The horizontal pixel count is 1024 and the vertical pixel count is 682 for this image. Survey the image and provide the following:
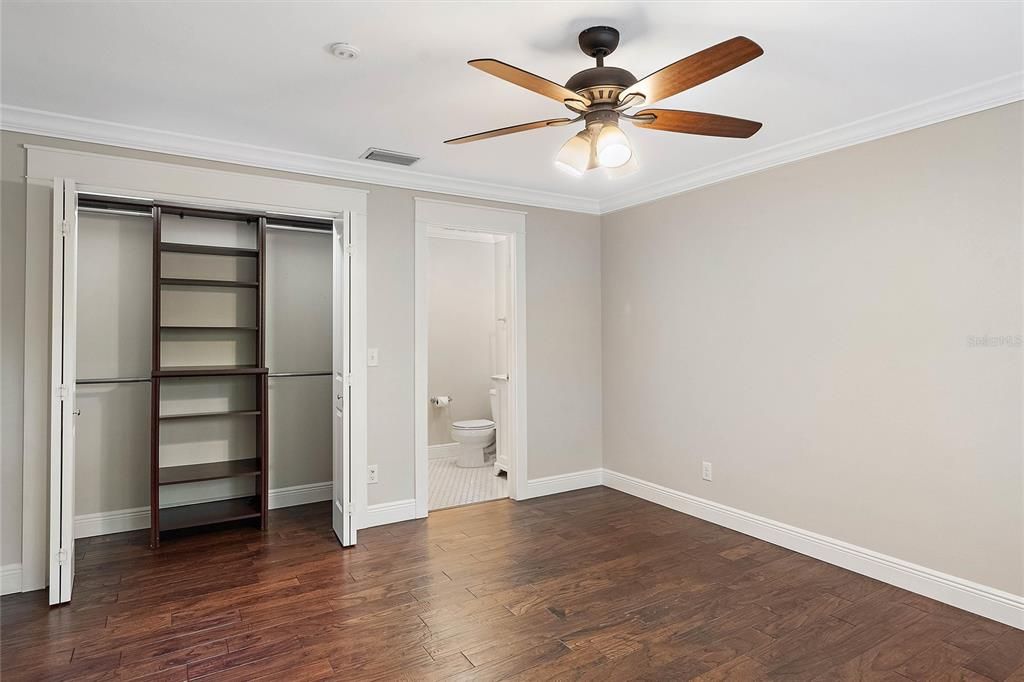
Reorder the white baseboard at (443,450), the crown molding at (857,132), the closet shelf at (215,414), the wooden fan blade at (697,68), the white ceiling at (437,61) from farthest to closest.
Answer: the white baseboard at (443,450) < the closet shelf at (215,414) < the crown molding at (857,132) < the white ceiling at (437,61) < the wooden fan blade at (697,68)

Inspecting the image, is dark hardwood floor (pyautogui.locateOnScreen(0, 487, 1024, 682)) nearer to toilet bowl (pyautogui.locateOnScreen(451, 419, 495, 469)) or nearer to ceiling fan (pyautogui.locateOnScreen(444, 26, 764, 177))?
toilet bowl (pyautogui.locateOnScreen(451, 419, 495, 469))

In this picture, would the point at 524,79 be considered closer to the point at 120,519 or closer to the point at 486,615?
the point at 486,615

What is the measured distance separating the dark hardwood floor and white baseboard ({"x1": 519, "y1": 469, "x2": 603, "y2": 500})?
86cm

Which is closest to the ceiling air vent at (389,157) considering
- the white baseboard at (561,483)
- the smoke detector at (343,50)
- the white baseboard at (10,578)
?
the smoke detector at (343,50)

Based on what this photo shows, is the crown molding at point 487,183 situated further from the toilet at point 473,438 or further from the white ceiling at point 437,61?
the toilet at point 473,438

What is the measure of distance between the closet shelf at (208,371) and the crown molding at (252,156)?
137 centimetres

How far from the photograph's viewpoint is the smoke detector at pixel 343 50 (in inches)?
93.5

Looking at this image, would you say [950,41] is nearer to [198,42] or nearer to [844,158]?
[844,158]

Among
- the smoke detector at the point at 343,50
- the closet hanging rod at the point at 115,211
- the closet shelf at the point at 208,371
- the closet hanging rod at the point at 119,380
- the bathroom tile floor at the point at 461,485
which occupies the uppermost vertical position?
the smoke detector at the point at 343,50

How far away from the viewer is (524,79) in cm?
203

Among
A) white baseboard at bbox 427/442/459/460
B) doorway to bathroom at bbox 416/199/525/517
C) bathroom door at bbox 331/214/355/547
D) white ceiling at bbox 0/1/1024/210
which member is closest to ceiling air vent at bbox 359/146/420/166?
white ceiling at bbox 0/1/1024/210

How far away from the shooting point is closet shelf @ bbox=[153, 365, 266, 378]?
3820 mm

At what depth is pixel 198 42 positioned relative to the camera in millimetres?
2354

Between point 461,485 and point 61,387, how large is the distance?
3149 millimetres
